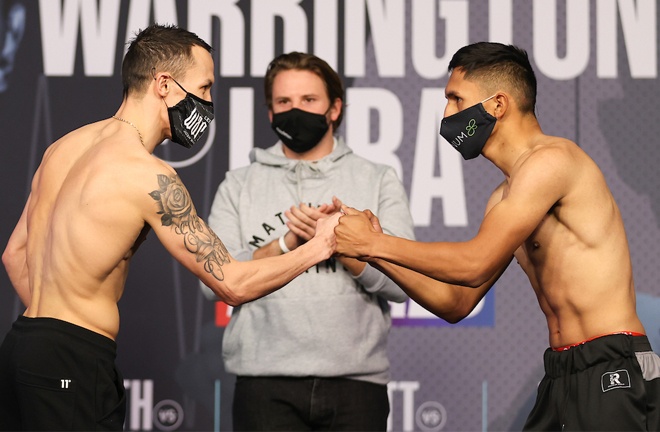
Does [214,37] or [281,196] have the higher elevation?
[214,37]

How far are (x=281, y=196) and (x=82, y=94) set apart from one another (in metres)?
1.70

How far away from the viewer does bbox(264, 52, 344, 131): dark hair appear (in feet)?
12.3

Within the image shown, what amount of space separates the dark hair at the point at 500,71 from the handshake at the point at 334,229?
60 centimetres

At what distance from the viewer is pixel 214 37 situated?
4.86m

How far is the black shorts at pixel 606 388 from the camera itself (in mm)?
2891

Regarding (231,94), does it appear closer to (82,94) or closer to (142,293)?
(82,94)

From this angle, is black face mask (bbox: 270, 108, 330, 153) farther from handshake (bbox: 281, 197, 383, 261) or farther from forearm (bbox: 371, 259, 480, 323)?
forearm (bbox: 371, 259, 480, 323)

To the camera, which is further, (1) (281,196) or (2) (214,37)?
(2) (214,37)

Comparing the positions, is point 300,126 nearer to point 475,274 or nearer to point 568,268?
point 475,274

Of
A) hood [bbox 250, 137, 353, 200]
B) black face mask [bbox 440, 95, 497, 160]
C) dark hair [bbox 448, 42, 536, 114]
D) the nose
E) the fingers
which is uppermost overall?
dark hair [bbox 448, 42, 536, 114]

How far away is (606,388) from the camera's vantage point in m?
2.92

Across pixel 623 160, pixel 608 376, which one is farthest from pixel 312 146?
pixel 623 160

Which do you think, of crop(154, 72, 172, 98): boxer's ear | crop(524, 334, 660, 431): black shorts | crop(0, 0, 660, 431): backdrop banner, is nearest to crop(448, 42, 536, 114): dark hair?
crop(524, 334, 660, 431): black shorts

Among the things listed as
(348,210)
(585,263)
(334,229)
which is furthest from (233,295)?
(585,263)
